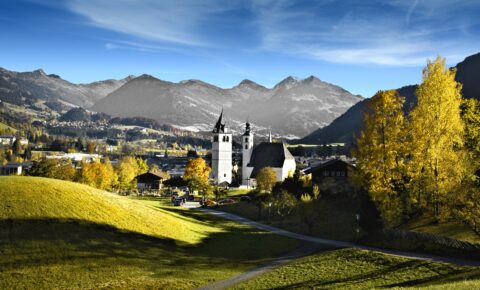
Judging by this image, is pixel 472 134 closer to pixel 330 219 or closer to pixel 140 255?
pixel 330 219

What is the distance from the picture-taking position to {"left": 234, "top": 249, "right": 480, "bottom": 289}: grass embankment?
32.2m

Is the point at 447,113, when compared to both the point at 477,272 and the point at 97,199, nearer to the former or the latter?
the point at 477,272

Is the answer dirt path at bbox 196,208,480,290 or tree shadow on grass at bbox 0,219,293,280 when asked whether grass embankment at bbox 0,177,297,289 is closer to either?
tree shadow on grass at bbox 0,219,293,280

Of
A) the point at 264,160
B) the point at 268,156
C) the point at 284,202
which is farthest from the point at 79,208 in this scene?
the point at 268,156

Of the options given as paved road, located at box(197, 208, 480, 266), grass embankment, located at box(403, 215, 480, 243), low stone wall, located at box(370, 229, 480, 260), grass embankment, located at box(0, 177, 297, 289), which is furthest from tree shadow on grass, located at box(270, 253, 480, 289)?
grass embankment, located at box(0, 177, 297, 289)

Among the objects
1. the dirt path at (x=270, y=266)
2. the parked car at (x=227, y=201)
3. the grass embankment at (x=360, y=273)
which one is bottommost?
the parked car at (x=227, y=201)

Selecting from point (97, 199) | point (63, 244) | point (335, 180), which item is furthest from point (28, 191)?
point (335, 180)

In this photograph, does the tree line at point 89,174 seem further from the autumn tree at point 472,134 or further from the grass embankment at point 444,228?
the autumn tree at point 472,134

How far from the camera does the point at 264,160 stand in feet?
454

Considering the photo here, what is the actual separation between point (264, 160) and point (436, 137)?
9778cm

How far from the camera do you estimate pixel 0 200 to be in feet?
163

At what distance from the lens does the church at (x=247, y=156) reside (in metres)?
137

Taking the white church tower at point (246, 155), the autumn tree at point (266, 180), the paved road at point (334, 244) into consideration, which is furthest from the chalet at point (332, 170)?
the white church tower at point (246, 155)

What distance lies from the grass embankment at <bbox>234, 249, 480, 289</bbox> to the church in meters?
94.8
